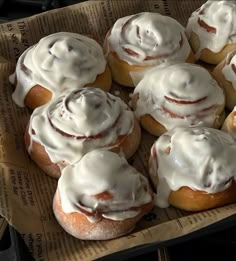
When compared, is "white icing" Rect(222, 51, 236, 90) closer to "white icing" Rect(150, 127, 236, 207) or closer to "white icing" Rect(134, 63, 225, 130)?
"white icing" Rect(134, 63, 225, 130)

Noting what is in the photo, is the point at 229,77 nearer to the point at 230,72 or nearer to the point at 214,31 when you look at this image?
the point at 230,72

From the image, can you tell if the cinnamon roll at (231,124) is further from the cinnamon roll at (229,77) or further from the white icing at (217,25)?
the white icing at (217,25)

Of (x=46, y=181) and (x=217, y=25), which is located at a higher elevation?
(x=217, y=25)

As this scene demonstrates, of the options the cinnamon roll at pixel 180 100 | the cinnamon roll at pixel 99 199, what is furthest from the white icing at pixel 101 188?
the cinnamon roll at pixel 180 100

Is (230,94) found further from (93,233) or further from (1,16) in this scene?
(1,16)

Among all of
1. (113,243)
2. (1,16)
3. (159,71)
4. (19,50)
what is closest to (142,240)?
(113,243)

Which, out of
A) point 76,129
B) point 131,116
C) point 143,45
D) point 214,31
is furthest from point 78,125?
point 214,31
